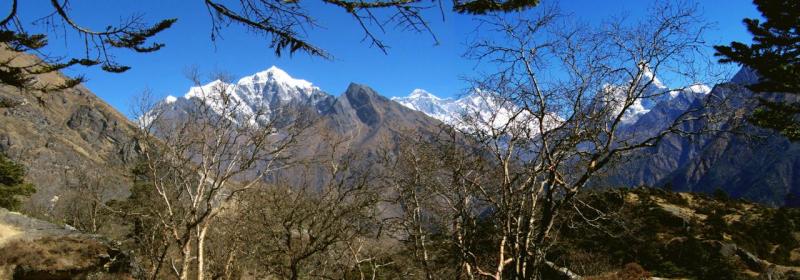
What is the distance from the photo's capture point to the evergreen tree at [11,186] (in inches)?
1100

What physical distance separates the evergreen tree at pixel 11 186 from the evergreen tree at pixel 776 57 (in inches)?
1350

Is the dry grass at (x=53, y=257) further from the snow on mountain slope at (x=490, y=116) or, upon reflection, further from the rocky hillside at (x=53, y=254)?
the snow on mountain slope at (x=490, y=116)

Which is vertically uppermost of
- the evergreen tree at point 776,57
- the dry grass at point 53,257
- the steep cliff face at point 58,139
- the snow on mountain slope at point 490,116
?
the steep cliff face at point 58,139

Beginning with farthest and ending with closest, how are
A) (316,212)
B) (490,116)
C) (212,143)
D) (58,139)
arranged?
1. (58,139)
2. (212,143)
3. (316,212)
4. (490,116)

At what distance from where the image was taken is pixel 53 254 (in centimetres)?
1484

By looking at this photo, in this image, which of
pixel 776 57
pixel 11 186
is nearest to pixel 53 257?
pixel 11 186

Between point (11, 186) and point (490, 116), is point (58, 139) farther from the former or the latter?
point (490, 116)

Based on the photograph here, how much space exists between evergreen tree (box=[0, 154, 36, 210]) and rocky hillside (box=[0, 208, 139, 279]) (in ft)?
47.6

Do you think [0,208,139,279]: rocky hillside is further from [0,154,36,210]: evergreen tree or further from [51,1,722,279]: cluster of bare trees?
[0,154,36,210]: evergreen tree

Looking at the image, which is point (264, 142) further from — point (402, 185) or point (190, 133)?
point (402, 185)

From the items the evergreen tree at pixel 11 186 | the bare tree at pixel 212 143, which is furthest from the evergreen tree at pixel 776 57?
the evergreen tree at pixel 11 186

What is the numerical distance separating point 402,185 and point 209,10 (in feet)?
36.9

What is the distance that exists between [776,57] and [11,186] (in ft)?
121

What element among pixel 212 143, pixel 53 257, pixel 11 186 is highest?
pixel 11 186
